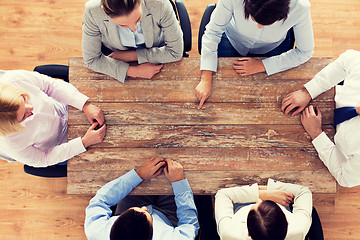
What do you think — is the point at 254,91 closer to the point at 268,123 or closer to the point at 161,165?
the point at 268,123

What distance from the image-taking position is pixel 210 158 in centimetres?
161

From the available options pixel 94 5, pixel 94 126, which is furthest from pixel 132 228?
pixel 94 5

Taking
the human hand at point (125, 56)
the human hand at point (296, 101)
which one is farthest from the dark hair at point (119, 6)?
the human hand at point (296, 101)

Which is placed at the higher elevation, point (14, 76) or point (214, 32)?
point (214, 32)

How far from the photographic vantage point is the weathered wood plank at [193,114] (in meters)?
1.63

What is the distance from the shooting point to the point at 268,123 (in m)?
1.62

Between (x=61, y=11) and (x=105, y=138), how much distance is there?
158 cm

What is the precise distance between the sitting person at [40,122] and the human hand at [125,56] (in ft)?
1.06

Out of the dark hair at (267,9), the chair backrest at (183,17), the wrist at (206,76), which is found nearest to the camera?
the dark hair at (267,9)

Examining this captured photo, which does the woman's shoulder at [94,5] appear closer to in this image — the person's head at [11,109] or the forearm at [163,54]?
the forearm at [163,54]

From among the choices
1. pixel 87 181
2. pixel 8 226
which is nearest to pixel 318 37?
pixel 87 181

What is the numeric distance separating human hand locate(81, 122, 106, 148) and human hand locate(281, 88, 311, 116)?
41.9 inches

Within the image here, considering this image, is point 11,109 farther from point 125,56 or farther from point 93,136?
point 125,56

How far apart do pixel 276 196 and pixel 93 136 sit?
1.11 meters
